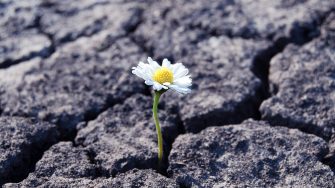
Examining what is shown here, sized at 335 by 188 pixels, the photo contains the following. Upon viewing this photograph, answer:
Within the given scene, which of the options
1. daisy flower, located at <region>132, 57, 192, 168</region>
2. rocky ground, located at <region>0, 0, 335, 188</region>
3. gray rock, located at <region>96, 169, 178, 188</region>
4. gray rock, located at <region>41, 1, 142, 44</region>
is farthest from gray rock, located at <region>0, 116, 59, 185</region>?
gray rock, located at <region>41, 1, 142, 44</region>

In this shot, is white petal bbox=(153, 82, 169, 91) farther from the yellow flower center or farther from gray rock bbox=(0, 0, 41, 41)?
gray rock bbox=(0, 0, 41, 41)

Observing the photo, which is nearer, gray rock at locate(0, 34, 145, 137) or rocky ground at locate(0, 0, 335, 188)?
rocky ground at locate(0, 0, 335, 188)

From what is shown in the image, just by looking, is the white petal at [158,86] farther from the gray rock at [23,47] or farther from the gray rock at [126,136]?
the gray rock at [23,47]

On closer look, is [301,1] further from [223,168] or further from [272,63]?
[223,168]

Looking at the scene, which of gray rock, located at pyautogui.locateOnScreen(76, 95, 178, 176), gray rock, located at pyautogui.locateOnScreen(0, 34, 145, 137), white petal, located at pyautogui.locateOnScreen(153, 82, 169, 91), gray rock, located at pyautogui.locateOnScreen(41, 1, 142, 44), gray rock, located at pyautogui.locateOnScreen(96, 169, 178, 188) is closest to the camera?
white petal, located at pyautogui.locateOnScreen(153, 82, 169, 91)

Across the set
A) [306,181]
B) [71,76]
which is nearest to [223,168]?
[306,181]
